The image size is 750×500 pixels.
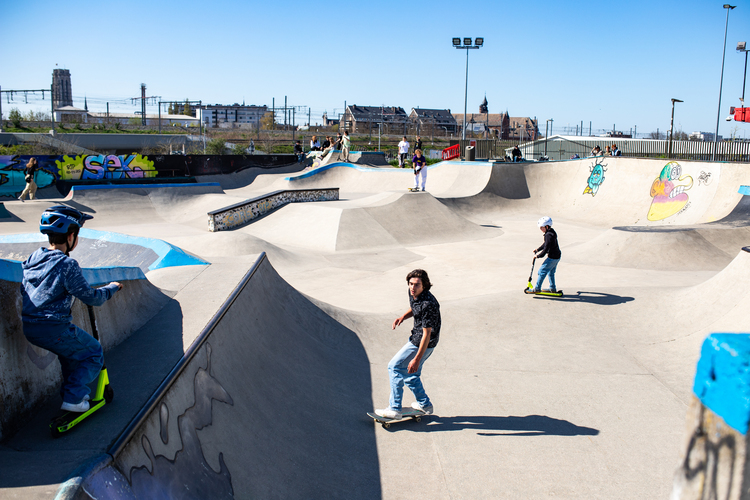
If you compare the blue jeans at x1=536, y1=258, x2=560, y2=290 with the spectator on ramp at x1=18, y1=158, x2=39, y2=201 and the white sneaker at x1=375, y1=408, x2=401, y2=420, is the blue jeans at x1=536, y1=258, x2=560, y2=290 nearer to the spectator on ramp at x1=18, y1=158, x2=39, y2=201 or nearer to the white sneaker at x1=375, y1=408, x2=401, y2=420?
the white sneaker at x1=375, y1=408, x2=401, y2=420

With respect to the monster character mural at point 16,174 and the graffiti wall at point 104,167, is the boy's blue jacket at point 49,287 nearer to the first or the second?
the monster character mural at point 16,174

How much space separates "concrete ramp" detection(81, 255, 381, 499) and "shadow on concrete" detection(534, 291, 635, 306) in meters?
4.08

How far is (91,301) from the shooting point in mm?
3090

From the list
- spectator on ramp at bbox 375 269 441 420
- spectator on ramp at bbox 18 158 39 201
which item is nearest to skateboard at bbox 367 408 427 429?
spectator on ramp at bbox 375 269 441 420

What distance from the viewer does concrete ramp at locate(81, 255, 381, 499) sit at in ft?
9.70

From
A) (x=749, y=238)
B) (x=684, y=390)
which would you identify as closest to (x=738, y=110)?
(x=749, y=238)

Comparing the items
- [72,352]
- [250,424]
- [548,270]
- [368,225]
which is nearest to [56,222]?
[72,352]

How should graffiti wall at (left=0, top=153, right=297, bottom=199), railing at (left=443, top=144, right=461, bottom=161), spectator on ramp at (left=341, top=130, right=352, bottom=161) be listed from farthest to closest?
railing at (left=443, top=144, right=461, bottom=161), spectator on ramp at (left=341, top=130, right=352, bottom=161), graffiti wall at (left=0, top=153, right=297, bottom=199)

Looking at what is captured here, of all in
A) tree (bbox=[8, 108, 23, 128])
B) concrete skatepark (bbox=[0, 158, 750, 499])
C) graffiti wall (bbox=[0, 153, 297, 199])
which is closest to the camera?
concrete skatepark (bbox=[0, 158, 750, 499])

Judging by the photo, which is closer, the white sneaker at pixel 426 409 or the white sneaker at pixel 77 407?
the white sneaker at pixel 77 407

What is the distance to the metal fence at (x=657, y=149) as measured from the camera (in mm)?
19875

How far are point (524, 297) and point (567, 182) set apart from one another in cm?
1576

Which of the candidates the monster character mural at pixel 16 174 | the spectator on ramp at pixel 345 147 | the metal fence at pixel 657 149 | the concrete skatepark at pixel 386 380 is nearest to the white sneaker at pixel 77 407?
the concrete skatepark at pixel 386 380

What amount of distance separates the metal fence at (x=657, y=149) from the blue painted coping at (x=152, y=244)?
20.2 metres
